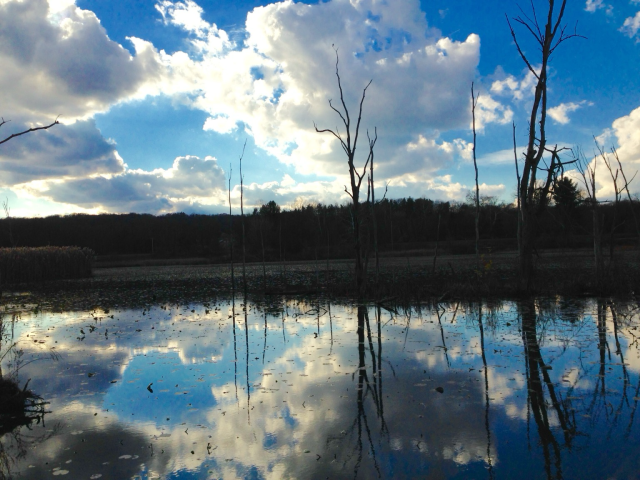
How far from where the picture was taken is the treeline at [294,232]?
56650 millimetres

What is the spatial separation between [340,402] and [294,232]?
7178cm

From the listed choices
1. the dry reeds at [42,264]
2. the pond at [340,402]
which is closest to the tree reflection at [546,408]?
the pond at [340,402]

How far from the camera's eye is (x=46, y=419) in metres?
5.75

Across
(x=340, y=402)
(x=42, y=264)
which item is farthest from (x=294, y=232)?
(x=340, y=402)

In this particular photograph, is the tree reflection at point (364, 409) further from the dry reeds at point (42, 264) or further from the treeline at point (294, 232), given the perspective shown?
the treeline at point (294, 232)

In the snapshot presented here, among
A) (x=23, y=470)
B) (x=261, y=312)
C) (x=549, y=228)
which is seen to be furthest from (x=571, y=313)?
(x=549, y=228)

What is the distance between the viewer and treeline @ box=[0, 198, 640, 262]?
5665cm

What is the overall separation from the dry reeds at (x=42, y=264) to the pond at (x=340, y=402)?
979 inches

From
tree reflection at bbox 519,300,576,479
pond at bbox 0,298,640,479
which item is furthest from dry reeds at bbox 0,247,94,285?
tree reflection at bbox 519,300,576,479

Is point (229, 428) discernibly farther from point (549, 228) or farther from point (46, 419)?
point (549, 228)

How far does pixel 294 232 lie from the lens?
7744 cm

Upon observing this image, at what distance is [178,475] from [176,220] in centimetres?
10907

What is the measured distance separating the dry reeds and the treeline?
18.1 metres

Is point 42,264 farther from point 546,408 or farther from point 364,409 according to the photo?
point 546,408
